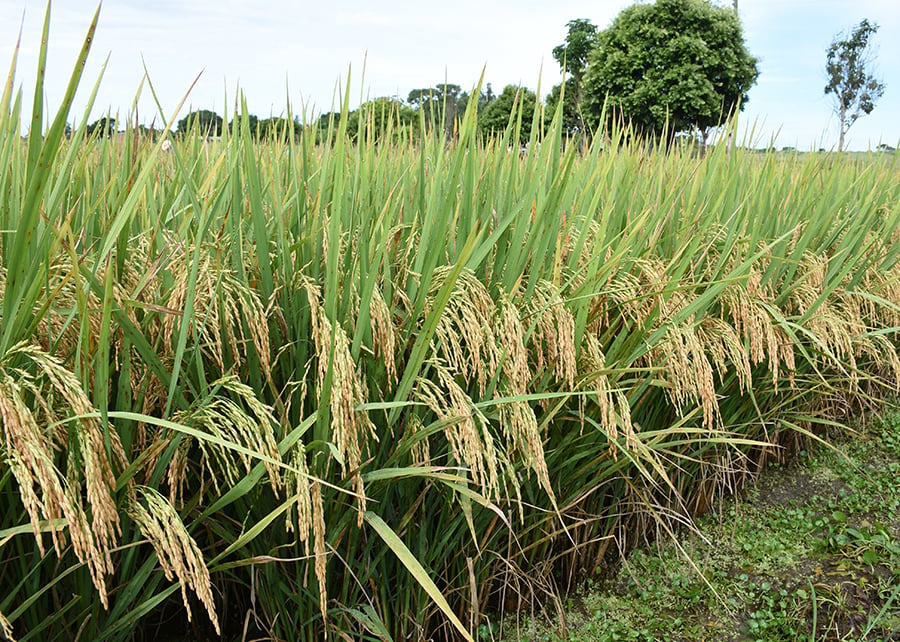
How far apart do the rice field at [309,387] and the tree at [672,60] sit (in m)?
19.2

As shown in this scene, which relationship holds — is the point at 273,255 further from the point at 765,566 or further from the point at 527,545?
the point at 765,566

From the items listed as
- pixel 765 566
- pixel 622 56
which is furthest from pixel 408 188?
pixel 622 56

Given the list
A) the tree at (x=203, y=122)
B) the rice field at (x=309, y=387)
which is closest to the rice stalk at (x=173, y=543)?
the rice field at (x=309, y=387)

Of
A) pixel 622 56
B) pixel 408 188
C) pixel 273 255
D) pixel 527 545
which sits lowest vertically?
pixel 527 545

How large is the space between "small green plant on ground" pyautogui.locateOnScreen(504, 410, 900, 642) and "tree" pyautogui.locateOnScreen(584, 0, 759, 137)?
18190mm

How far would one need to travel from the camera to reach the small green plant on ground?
2182 mm

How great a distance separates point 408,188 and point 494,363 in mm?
891

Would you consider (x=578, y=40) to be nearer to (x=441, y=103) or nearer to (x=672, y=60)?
(x=672, y=60)

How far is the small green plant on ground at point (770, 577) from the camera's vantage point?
2.18m

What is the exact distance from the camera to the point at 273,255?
64.4 inches

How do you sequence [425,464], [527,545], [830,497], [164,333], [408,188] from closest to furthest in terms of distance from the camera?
[164,333]
[425,464]
[527,545]
[408,188]
[830,497]

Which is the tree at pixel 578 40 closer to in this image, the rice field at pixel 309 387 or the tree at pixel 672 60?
the tree at pixel 672 60

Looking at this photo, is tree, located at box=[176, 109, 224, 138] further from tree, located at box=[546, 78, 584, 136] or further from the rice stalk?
the rice stalk

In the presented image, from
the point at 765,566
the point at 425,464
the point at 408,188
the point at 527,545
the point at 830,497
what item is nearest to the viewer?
the point at 425,464
